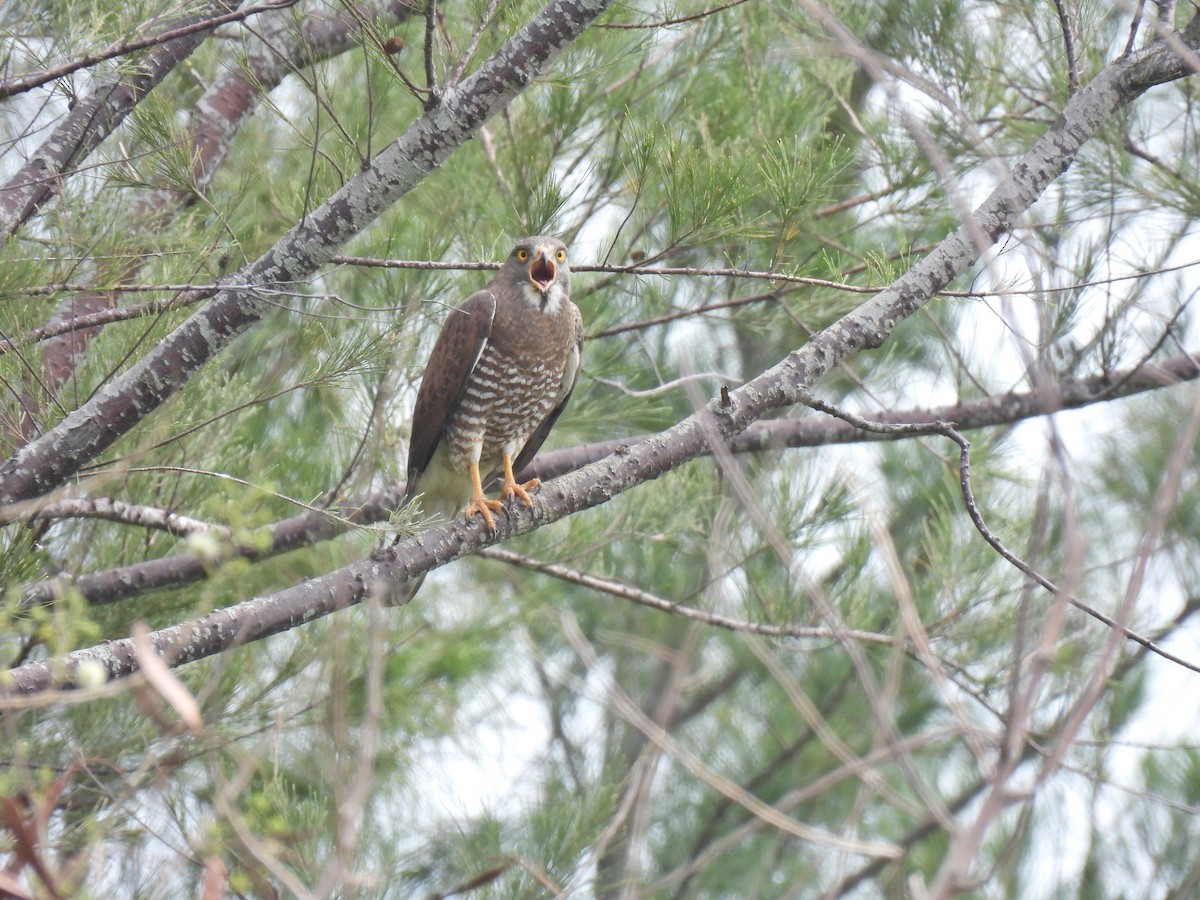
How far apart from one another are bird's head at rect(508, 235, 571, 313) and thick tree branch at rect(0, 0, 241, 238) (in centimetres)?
126

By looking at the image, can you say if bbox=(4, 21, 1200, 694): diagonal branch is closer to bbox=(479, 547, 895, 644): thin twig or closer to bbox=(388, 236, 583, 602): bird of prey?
bbox=(479, 547, 895, 644): thin twig

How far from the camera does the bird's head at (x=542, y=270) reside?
371 cm

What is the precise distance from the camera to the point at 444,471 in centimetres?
418

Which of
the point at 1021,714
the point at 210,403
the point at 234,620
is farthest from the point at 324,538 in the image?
the point at 1021,714

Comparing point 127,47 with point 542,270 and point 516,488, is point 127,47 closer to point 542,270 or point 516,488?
point 542,270

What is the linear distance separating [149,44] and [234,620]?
111 cm

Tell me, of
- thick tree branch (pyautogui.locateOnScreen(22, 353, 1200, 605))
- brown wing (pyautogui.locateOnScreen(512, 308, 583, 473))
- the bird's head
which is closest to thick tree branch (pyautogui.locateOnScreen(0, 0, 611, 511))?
thick tree branch (pyautogui.locateOnScreen(22, 353, 1200, 605))

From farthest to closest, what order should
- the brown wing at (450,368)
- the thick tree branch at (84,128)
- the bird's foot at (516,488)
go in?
the brown wing at (450,368) → the bird's foot at (516,488) → the thick tree branch at (84,128)

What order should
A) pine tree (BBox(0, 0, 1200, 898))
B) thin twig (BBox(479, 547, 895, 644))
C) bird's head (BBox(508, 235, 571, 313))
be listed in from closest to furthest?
pine tree (BBox(0, 0, 1200, 898)) → thin twig (BBox(479, 547, 895, 644)) → bird's head (BBox(508, 235, 571, 313))

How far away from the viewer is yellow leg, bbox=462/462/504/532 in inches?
122

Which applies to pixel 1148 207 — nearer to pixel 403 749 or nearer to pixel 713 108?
pixel 713 108

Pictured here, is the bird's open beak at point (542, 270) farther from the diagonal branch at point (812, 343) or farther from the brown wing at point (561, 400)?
the diagonal branch at point (812, 343)

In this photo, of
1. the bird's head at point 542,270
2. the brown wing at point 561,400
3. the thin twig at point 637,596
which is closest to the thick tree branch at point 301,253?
the thin twig at point 637,596

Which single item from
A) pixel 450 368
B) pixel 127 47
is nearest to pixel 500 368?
pixel 450 368
